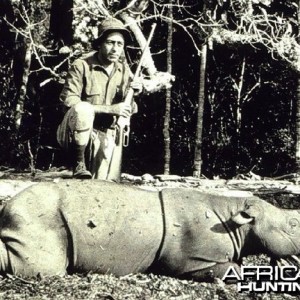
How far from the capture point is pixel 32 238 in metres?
5.25

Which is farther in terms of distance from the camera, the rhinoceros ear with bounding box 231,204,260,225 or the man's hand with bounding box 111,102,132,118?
the man's hand with bounding box 111,102,132,118

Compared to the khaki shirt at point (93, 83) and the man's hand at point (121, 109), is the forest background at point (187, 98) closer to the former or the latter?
the khaki shirt at point (93, 83)

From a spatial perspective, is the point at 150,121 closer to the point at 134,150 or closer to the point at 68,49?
the point at 134,150

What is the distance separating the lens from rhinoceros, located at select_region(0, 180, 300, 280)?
5.28 metres

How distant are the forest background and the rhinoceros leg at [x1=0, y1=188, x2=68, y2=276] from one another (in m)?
8.21

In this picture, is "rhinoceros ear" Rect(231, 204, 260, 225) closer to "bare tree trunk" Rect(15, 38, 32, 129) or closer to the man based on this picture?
the man

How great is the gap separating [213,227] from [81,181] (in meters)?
1.11

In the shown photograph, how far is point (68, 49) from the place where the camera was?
12.9 meters

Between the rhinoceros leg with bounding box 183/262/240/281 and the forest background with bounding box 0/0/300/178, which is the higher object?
the forest background with bounding box 0/0/300/178

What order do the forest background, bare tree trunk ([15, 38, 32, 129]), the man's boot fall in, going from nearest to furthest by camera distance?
the man's boot, bare tree trunk ([15, 38, 32, 129]), the forest background

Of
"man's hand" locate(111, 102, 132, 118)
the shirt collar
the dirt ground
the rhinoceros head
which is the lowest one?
the dirt ground

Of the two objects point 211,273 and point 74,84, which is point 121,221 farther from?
point 74,84

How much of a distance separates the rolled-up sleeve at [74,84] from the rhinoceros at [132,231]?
55.7 inches

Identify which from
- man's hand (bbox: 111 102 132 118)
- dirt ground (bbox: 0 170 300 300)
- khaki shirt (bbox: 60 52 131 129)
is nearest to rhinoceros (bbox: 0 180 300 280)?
dirt ground (bbox: 0 170 300 300)
